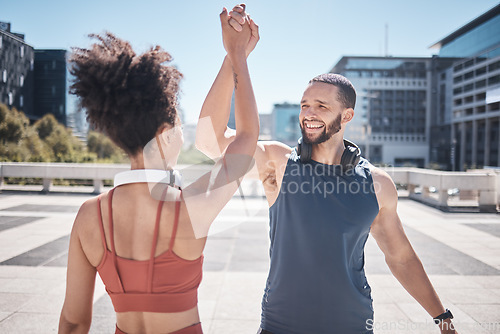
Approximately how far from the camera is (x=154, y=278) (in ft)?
4.12

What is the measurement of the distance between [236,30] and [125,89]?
430mm

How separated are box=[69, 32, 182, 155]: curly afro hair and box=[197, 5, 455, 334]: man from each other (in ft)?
0.65

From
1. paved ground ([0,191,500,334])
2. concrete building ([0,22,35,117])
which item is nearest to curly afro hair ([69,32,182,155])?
paved ground ([0,191,500,334])

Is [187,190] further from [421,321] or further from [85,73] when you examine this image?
[421,321]

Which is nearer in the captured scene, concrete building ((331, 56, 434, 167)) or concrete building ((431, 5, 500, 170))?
concrete building ((431, 5, 500, 170))

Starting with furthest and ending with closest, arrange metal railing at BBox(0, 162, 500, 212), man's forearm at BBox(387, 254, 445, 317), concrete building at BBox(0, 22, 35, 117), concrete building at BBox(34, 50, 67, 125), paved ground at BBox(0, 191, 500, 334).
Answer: concrete building at BBox(34, 50, 67, 125) → concrete building at BBox(0, 22, 35, 117) → metal railing at BBox(0, 162, 500, 212) → paved ground at BBox(0, 191, 500, 334) → man's forearm at BBox(387, 254, 445, 317)

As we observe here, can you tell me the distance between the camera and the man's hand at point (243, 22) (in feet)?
4.10

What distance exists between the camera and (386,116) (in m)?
84.5

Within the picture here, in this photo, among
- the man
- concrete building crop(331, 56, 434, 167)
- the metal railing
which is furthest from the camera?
concrete building crop(331, 56, 434, 167)

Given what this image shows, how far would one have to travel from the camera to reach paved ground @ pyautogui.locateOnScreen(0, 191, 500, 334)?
372 cm

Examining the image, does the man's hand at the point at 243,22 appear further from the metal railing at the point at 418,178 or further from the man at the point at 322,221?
the metal railing at the point at 418,178

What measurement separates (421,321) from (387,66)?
88369mm

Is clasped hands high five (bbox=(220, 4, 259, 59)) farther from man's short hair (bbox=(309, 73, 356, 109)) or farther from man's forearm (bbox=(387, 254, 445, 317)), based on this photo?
man's forearm (bbox=(387, 254, 445, 317))

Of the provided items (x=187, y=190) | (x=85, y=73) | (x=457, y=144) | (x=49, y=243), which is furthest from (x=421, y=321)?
(x=457, y=144)
